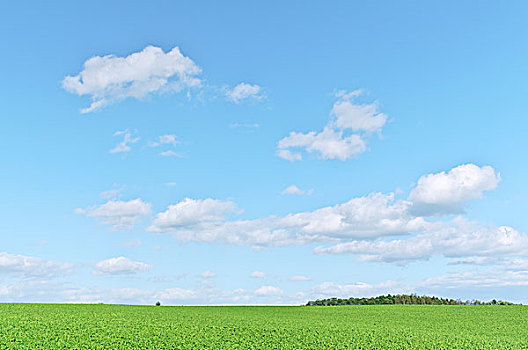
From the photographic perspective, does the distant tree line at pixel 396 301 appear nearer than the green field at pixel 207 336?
No

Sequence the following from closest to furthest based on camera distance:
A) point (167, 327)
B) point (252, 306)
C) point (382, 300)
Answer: point (167, 327), point (252, 306), point (382, 300)

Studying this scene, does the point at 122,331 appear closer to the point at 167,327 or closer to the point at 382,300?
the point at 167,327

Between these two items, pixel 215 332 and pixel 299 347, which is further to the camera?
pixel 215 332

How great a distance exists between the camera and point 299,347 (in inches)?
603

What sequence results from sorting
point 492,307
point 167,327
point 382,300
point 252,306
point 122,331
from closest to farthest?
point 122,331, point 167,327, point 252,306, point 492,307, point 382,300

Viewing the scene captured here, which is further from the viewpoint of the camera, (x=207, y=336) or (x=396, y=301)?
(x=396, y=301)

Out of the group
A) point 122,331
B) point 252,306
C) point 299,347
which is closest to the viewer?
point 299,347

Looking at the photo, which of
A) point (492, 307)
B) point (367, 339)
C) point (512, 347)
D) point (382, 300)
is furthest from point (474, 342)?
point (382, 300)

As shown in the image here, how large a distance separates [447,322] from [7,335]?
799 inches

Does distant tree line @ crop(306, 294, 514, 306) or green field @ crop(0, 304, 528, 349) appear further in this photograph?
distant tree line @ crop(306, 294, 514, 306)

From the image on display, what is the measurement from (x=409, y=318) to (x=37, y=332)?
19.2 meters

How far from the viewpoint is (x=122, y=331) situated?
16.7 meters

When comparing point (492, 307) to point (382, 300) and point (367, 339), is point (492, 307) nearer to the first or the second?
point (382, 300)

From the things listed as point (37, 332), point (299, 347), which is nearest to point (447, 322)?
point (299, 347)
